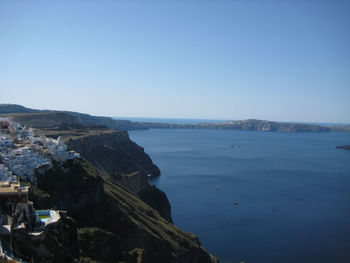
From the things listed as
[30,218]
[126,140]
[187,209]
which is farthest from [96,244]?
[126,140]

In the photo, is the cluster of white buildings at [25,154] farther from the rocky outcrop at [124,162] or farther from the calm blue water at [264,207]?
the calm blue water at [264,207]

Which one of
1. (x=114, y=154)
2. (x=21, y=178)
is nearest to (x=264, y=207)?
(x=114, y=154)

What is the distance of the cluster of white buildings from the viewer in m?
28.5

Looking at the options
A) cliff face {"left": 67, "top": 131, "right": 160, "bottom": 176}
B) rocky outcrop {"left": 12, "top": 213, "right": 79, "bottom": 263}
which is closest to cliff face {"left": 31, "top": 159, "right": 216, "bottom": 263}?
rocky outcrop {"left": 12, "top": 213, "right": 79, "bottom": 263}

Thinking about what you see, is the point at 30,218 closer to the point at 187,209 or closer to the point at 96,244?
the point at 96,244

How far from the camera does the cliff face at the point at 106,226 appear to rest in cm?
2909

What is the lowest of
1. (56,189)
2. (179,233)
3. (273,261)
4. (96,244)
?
(273,261)

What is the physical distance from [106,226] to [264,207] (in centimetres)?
4315

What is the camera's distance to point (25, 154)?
102 ft

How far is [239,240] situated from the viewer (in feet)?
166

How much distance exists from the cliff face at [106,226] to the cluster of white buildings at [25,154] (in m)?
1.26

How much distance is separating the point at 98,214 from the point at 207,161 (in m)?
96.7

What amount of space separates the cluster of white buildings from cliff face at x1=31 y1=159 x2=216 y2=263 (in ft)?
4.13

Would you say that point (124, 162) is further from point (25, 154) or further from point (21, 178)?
point (21, 178)
